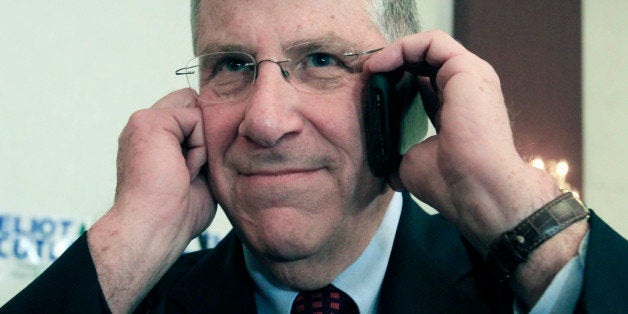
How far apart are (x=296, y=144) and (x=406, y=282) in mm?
398

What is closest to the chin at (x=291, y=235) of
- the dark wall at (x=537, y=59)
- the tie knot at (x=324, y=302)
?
the tie knot at (x=324, y=302)

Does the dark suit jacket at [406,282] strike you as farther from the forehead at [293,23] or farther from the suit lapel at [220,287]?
the forehead at [293,23]

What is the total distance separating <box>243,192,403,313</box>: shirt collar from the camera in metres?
1.28

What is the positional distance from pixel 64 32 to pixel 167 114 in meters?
0.75

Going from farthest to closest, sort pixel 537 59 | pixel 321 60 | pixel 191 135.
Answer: pixel 537 59, pixel 191 135, pixel 321 60

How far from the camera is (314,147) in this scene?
3.87 feet

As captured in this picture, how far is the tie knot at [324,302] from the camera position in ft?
4.16

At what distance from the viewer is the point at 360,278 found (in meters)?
1.29

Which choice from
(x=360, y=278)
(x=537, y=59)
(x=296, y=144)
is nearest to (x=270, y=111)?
(x=296, y=144)

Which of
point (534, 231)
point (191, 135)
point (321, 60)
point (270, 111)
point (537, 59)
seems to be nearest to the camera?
point (534, 231)

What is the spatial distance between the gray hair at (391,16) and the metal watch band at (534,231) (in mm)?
511

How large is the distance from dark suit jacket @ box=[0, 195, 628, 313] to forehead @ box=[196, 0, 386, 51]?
1.54 ft

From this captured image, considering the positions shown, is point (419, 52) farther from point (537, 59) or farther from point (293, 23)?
point (537, 59)

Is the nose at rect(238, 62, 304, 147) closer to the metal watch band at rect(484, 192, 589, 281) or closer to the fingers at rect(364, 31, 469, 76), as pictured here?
the fingers at rect(364, 31, 469, 76)
